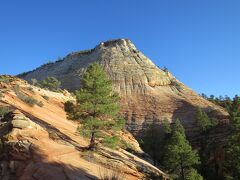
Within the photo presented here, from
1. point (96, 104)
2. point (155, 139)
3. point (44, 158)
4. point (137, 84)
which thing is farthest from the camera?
point (137, 84)

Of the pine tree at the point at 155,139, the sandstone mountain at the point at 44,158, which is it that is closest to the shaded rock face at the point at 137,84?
the pine tree at the point at 155,139

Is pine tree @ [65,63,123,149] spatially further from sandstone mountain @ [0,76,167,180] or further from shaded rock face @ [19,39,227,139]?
shaded rock face @ [19,39,227,139]

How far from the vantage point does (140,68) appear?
103m

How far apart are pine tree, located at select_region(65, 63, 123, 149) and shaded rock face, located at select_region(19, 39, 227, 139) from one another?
4375cm

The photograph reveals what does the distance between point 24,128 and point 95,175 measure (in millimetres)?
6134

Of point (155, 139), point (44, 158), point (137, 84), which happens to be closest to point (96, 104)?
point (44, 158)

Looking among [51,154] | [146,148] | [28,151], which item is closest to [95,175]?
[51,154]

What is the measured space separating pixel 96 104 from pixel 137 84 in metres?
63.5

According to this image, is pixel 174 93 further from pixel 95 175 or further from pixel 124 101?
pixel 95 175

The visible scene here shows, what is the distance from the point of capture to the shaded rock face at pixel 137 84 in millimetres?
83125

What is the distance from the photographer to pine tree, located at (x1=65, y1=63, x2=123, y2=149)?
104 ft

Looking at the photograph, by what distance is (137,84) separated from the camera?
9562 cm

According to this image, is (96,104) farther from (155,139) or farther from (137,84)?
(137,84)

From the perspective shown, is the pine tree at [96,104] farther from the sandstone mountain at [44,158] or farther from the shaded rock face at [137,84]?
the shaded rock face at [137,84]
